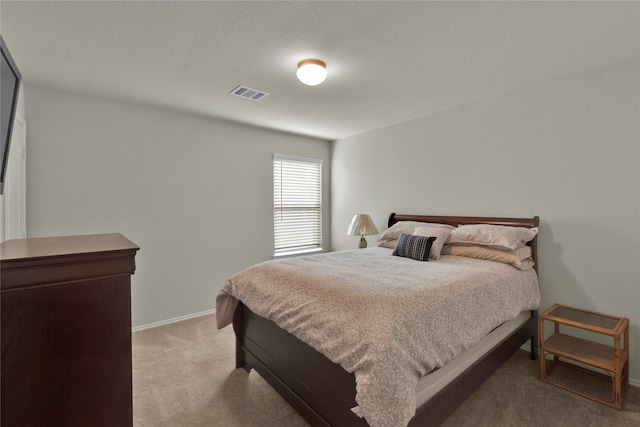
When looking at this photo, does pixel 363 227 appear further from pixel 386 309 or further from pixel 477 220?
pixel 386 309

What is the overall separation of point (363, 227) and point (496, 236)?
5.45 feet

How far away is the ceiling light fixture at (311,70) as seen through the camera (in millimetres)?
2172

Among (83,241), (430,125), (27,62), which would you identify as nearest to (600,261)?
(430,125)

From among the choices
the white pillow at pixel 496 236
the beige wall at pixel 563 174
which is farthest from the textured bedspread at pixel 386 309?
the beige wall at pixel 563 174

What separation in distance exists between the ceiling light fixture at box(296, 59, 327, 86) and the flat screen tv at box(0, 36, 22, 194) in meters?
1.58

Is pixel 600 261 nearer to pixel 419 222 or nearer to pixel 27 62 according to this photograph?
pixel 419 222

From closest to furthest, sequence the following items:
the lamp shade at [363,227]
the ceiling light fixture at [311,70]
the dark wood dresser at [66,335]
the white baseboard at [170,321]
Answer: the dark wood dresser at [66,335] → the ceiling light fixture at [311,70] → the white baseboard at [170,321] → the lamp shade at [363,227]

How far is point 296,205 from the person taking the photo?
4.56 m

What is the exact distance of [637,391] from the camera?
2133 millimetres

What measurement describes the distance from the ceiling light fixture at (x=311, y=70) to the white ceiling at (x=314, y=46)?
0.07m

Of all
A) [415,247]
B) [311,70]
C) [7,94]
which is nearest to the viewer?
[7,94]

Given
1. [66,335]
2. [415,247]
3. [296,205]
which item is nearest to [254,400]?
[66,335]

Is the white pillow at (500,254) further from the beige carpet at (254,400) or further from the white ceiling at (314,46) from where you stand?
the white ceiling at (314,46)

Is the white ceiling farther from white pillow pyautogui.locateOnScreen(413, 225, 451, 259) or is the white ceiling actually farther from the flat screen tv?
white pillow pyautogui.locateOnScreen(413, 225, 451, 259)
